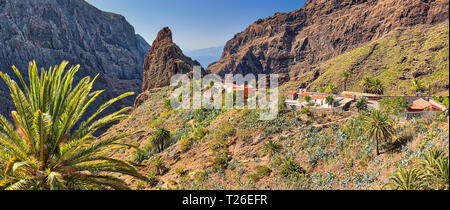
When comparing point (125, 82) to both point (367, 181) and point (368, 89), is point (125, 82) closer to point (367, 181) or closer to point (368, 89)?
point (368, 89)

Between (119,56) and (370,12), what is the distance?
19046 cm

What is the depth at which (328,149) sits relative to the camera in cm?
1847

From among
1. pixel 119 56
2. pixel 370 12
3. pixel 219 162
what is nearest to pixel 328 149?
pixel 219 162

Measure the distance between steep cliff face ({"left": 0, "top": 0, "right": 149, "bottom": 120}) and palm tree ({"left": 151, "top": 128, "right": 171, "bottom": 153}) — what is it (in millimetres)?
95338

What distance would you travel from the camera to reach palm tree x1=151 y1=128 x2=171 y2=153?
93.9 ft

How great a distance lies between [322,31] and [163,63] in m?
131

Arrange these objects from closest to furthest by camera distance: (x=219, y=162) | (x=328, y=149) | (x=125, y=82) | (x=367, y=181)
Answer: (x=367, y=181)
(x=328, y=149)
(x=219, y=162)
(x=125, y=82)

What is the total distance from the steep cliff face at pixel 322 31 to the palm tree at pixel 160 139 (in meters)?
99.9

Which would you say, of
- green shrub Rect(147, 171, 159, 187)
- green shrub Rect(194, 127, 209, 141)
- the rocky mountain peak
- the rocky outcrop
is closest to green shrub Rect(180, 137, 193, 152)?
green shrub Rect(194, 127, 209, 141)

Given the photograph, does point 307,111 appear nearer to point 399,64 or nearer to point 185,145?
point 185,145

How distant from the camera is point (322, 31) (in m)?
165

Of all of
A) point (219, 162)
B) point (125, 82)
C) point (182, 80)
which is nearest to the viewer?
point (219, 162)

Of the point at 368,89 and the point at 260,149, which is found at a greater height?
the point at 368,89

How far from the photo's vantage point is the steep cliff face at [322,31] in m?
113
